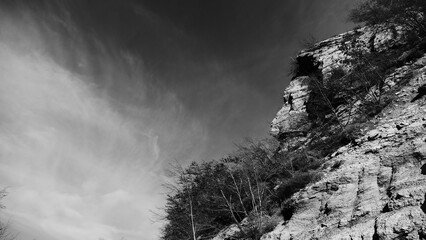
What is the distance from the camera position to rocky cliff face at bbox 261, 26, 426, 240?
32.2 ft

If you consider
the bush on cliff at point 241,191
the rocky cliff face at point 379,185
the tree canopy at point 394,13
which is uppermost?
the tree canopy at point 394,13

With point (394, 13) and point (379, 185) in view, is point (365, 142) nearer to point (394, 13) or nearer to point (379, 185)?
point (379, 185)

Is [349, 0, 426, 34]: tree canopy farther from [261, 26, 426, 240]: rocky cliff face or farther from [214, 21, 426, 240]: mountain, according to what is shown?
[261, 26, 426, 240]: rocky cliff face

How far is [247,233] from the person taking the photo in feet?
61.8

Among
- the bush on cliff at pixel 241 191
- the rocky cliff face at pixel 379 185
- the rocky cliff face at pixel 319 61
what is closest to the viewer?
the rocky cliff face at pixel 379 185

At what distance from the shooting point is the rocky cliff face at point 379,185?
982 cm

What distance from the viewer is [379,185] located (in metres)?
12.6

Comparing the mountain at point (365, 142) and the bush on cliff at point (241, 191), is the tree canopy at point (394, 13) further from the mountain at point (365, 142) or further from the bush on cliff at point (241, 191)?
the bush on cliff at point (241, 191)

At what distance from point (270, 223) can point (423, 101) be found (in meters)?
11.2

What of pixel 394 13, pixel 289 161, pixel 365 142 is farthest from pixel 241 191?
pixel 394 13

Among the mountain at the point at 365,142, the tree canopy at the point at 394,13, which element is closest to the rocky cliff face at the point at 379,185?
the mountain at the point at 365,142

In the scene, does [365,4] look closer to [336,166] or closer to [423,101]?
[423,101]

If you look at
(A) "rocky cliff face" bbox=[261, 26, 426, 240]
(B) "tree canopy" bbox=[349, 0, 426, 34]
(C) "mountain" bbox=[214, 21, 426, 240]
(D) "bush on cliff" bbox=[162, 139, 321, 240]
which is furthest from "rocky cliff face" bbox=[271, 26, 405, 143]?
(A) "rocky cliff face" bbox=[261, 26, 426, 240]

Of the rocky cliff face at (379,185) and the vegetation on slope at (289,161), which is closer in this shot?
the rocky cliff face at (379,185)
